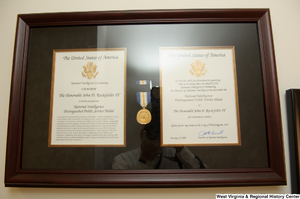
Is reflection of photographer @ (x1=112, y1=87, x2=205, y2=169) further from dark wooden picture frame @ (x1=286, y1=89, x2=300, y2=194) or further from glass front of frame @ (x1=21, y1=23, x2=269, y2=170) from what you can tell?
dark wooden picture frame @ (x1=286, y1=89, x2=300, y2=194)

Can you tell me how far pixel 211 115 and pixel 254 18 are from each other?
455 millimetres

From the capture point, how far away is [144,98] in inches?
25.8

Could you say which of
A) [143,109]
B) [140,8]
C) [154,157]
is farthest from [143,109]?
[140,8]

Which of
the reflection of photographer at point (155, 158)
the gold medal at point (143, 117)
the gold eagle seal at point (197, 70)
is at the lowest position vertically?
the reflection of photographer at point (155, 158)

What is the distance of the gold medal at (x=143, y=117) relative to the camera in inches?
25.4

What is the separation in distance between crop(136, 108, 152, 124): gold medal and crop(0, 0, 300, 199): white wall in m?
0.27

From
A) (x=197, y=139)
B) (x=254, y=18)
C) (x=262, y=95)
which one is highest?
(x=254, y=18)

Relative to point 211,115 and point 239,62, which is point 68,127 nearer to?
point 211,115

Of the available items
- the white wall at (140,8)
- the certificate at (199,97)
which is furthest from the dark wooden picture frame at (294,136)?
the certificate at (199,97)

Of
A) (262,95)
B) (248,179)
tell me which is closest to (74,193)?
(248,179)

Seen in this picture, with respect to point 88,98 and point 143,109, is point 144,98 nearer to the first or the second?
point 143,109

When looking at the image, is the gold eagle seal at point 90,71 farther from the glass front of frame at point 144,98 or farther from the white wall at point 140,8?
the white wall at point 140,8

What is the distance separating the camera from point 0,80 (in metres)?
0.72

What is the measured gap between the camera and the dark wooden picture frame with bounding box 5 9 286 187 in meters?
0.61
